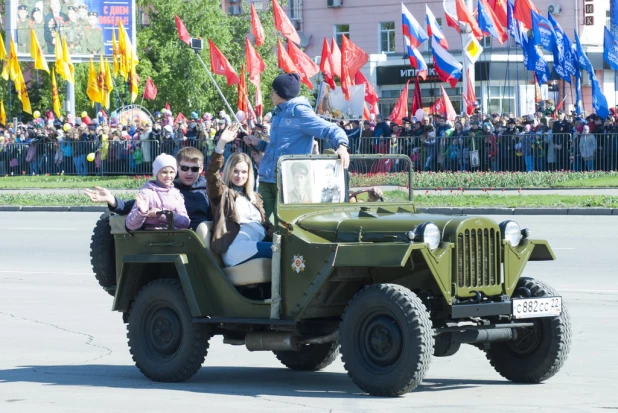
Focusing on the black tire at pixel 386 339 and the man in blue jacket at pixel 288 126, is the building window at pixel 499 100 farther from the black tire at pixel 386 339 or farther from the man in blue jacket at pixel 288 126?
the black tire at pixel 386 339

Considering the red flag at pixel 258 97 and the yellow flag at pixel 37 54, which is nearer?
the red flag at pixel 258 97

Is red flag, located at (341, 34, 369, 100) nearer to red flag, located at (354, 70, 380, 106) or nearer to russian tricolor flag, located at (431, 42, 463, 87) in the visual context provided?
red flag, located at (354, 70, 380, 106)

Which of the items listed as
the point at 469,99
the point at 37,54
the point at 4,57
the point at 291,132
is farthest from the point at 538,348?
the point at 4,57

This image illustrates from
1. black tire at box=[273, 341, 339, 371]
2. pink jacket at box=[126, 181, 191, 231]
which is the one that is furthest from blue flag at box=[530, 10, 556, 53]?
pink jacket at box=[126, 181, 191, 231]

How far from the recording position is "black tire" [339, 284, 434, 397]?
7.47 m

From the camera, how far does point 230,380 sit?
28.8 ft

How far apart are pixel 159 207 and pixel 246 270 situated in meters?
0.94

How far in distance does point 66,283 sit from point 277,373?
21.4 feet

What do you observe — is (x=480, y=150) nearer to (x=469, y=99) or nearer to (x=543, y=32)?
(x=543, y=32)

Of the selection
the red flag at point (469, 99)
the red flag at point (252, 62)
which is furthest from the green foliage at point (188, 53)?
the red flag at point (469, 99)

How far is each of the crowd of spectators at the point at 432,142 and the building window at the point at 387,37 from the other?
99.5 ft

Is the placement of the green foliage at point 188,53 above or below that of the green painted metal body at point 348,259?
above

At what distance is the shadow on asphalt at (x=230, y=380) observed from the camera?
820 centimetres

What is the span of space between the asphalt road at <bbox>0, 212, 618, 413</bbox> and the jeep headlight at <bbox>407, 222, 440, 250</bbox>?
918mm
